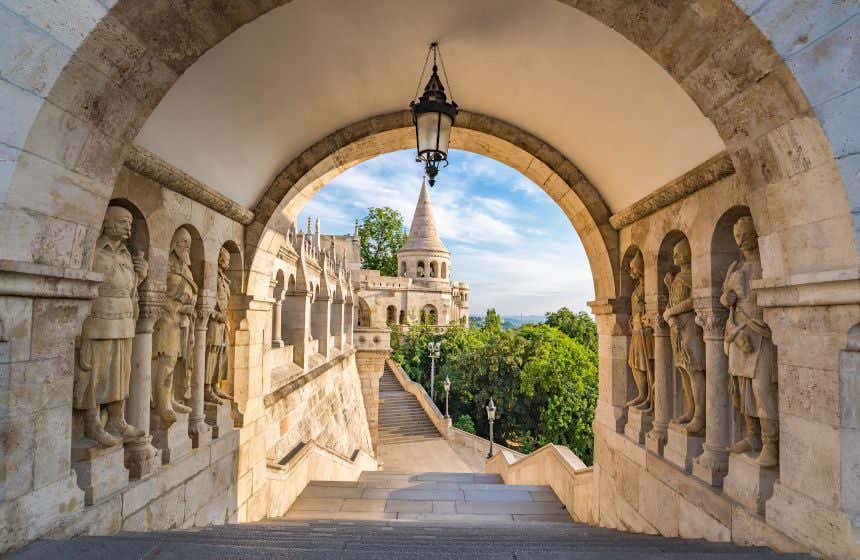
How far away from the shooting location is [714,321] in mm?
3590

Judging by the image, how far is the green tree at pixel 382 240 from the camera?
4388cm

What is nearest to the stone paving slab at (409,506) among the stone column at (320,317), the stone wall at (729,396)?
the stone wall at (729,396)

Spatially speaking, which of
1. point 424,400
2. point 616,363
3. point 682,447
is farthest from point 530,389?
point 682,447

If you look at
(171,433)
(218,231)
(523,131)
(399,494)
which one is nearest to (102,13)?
(218,231)

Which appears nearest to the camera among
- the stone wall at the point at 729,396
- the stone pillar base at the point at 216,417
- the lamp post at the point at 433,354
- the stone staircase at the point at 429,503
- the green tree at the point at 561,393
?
the stone wall at the point at 729,396

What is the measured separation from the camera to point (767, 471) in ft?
9.66

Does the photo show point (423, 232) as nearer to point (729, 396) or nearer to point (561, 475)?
point (561, 475)

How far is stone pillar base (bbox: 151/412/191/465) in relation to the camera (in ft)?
12.5

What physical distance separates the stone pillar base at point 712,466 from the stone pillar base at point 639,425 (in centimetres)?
103

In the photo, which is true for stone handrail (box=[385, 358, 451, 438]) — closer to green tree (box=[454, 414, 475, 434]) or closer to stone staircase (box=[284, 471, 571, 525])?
green tree (box=[454, 414, 475, 434])

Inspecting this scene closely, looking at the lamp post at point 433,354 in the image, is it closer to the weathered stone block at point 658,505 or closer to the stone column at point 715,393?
the weathered stone block at point 658,505

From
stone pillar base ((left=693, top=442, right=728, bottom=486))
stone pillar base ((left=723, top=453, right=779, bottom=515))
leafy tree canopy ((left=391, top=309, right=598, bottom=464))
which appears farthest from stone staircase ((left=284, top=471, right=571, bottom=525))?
leafy tree canopy ((left=391, top=309, right=598, bottom=464))

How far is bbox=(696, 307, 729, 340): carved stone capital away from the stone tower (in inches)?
1404

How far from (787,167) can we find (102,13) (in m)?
3.38
